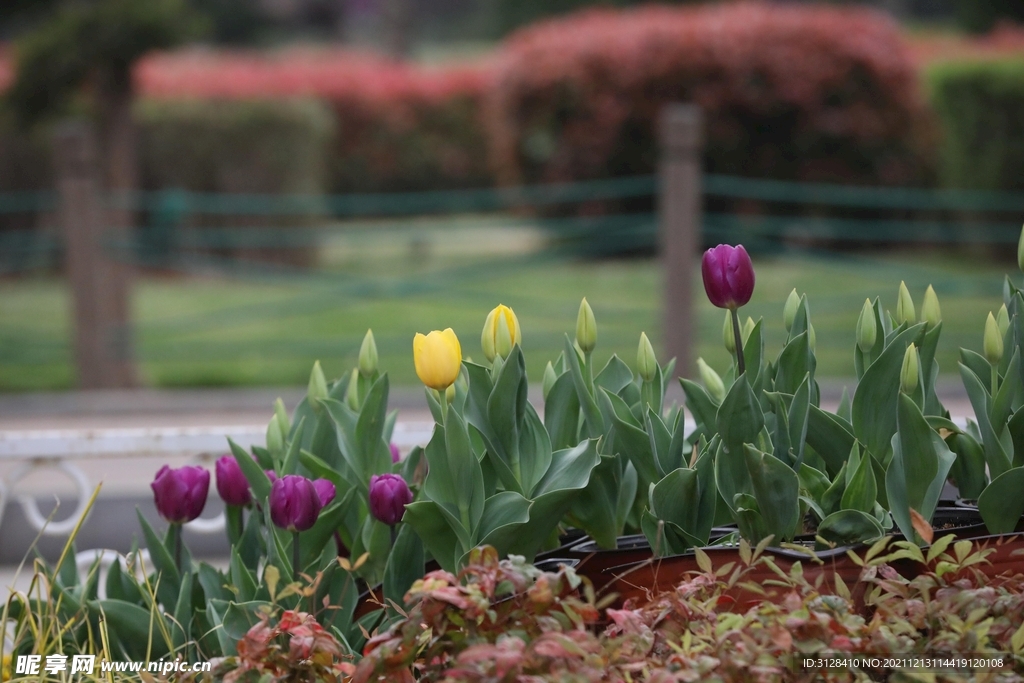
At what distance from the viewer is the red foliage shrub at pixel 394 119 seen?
11.1 m

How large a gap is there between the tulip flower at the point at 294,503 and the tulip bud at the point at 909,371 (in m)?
0.70

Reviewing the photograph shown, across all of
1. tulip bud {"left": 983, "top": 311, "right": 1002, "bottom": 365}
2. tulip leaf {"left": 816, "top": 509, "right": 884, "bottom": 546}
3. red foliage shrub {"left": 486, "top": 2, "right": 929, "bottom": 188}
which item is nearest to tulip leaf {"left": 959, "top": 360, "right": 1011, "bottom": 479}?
tulip bud {"left": 983, "top": 311, "right": 1002, "bottom": 365}

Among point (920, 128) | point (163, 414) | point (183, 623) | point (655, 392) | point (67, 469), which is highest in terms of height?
point (920, 128)

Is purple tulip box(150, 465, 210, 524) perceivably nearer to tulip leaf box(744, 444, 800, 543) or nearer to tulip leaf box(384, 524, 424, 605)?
tulip leaf box(384, 524, 424, 605)

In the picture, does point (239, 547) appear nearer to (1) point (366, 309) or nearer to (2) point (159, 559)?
(2) point (159, 559)

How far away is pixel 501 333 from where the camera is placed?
1273 mm

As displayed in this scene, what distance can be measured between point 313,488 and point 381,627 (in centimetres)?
21

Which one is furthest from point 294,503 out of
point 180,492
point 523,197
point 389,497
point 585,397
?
point 523,197

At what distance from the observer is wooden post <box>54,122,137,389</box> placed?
16.4ft

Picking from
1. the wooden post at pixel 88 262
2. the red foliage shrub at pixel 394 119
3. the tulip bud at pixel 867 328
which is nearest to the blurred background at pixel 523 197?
the wooden post at pixel 88 262

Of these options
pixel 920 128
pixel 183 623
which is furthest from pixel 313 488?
pixel 920 128

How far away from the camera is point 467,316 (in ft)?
24.5

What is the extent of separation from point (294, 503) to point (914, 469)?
713mm

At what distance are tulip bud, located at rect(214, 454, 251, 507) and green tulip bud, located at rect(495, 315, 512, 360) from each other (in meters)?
0.40
